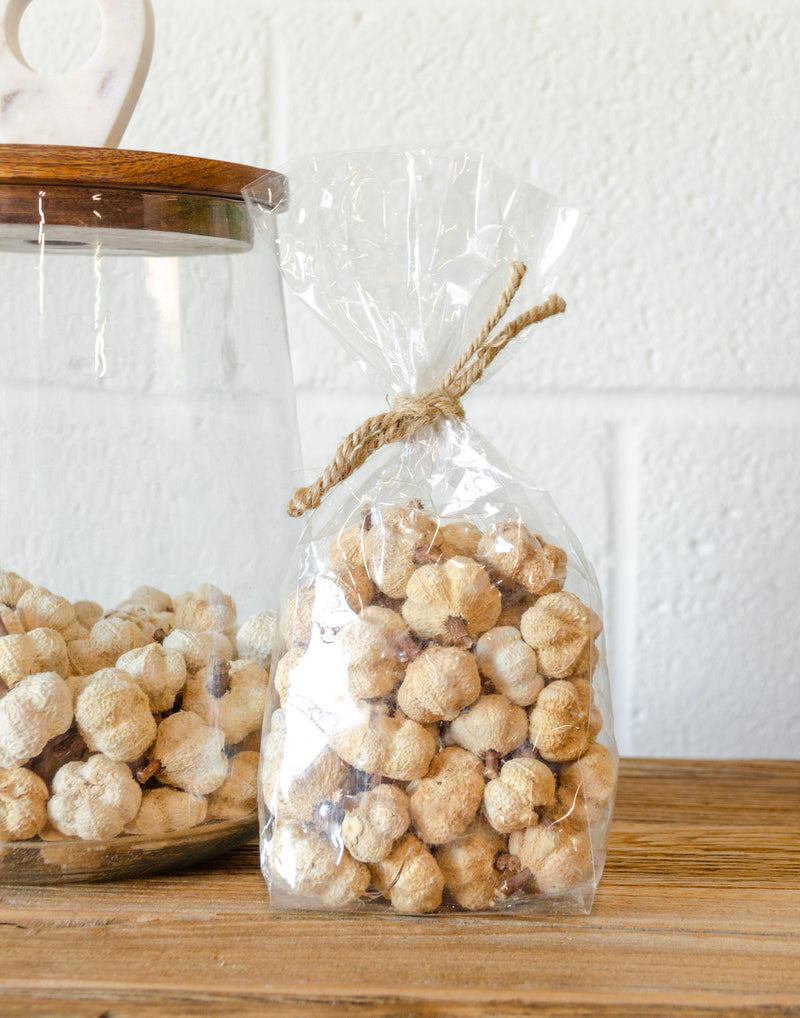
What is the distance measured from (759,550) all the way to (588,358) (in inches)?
8.3

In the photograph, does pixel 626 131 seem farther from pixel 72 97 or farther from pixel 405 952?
pixel 405 952

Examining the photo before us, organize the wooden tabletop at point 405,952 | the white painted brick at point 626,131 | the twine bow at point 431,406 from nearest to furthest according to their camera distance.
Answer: the wooden tabletop at point 405,952 < the twine bow at point 431,406 < the white painted brick at point 626,131

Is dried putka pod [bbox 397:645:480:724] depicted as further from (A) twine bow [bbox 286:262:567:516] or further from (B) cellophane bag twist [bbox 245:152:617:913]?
(A) twine bow [bbox 286:262:567:516]

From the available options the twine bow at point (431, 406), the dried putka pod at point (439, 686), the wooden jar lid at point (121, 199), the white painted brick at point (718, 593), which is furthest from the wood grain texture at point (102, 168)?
the white painted brick at point (718, 593)

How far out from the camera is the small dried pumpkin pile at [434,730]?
0.48 meters

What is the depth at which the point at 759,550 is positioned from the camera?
87 centimetres

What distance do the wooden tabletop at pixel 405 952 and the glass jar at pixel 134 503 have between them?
0.14 ft

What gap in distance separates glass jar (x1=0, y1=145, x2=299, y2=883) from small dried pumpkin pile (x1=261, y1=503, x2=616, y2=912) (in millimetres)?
60

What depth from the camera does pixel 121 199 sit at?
0.54 meters

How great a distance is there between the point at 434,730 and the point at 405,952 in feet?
0.32

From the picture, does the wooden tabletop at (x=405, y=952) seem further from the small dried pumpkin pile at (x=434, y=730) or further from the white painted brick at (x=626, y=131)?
the white painted brick at (x=626, y=131)

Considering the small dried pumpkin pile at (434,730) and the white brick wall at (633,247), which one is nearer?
the small dried pumpkin pile at (434,730)

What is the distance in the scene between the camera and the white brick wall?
849 millimetres

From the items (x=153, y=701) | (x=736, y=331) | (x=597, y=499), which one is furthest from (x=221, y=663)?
(x=736, y=331)
